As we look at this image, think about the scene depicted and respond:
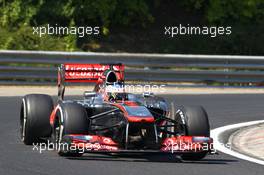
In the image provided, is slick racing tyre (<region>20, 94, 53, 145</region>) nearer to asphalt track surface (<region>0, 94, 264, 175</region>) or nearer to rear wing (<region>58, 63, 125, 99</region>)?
asphalt track surface (<region>0, 94, 264, 175</region>)

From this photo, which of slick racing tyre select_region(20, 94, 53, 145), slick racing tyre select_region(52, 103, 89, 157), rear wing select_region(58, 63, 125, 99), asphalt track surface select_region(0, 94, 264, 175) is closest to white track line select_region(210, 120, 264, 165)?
asphalt track surface select_region(0, 94, 264, 175)

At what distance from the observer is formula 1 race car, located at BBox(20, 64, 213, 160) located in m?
10.8

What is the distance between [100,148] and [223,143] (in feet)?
9.18

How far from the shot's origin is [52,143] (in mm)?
11672

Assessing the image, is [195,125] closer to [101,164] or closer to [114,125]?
[114,125]

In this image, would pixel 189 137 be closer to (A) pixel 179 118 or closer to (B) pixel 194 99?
(A) pixel 179 118

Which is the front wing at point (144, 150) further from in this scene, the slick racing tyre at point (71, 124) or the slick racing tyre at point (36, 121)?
the slick racing tyre at point (36, 121)

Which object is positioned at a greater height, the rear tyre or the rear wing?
the rear wing

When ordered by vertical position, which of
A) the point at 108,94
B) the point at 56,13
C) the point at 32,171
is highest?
the point at 56,13

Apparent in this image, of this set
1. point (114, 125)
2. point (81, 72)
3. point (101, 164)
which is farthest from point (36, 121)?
point (101, 164)

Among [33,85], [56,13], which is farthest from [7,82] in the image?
[56,13]

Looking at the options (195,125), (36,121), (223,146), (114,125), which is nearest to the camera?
(114,125)

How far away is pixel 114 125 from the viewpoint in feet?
36.1

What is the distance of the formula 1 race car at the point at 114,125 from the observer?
10758mm
